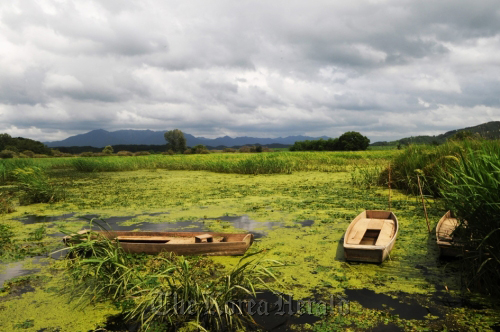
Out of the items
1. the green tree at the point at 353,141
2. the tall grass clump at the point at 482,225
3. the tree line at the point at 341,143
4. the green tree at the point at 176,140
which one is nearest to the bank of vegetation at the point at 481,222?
the tall grass clump at the point at 482,225

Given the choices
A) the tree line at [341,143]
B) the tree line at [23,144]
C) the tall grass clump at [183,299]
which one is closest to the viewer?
the tall grass clump at [183,299]

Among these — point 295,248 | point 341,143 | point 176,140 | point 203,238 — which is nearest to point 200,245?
point 203,238

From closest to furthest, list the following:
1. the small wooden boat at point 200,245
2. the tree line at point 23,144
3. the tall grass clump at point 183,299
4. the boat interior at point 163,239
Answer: the tall grass clump at point 183,299, the small wooden boat at point 200,245, the boat interior at point 163,239, the tree line at point 23,144

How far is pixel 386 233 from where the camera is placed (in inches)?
217

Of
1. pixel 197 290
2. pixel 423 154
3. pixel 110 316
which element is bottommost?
pixel 110 316

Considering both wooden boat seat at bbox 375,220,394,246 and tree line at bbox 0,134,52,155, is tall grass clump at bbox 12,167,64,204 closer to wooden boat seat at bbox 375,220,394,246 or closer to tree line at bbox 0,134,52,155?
wooden boat seat at bbox 375,220,394,246

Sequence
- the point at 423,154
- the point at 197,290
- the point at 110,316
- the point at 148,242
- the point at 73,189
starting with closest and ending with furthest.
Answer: the point at 197,290 → the point at 110,316 → the point at 148,242 → the point at 423,154 → the point at 73,189

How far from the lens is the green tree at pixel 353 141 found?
4731 centimetres

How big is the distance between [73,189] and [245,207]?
8351 mm

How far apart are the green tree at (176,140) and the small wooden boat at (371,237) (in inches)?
2587

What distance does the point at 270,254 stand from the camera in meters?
5.22

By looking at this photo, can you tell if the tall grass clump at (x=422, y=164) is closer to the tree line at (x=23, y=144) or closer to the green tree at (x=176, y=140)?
the tree line at (x=23, y=144)

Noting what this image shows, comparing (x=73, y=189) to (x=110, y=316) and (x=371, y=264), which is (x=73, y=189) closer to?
(x=110, y=316)

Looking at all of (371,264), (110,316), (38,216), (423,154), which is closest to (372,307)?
(371,264)
